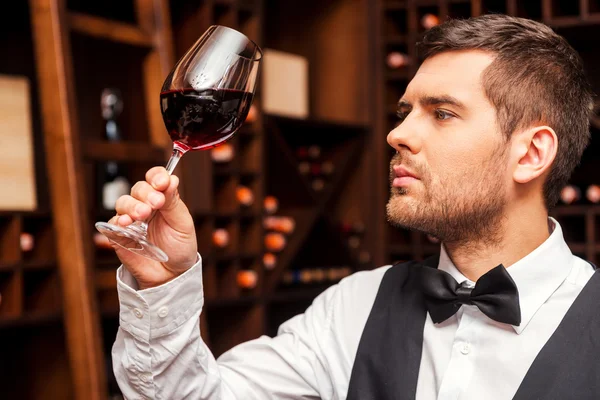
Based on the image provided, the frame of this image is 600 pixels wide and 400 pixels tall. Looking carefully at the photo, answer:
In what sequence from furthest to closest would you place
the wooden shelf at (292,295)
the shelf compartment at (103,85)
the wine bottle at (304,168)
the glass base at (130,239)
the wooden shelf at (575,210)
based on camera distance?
the wine bottle at (304,168) → the wooden shelf at (575,210) → the wooden shelf at (292,295) → the shelf compartment at (103,85) → the glass base at (130,239)

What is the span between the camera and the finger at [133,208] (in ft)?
3.17

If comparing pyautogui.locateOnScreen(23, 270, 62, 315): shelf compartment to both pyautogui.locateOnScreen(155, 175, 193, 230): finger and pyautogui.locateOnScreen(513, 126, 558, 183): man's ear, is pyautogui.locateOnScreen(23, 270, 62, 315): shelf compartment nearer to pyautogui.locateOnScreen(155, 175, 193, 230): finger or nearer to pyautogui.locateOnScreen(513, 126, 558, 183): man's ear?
pyautogui.locateOnScreen(155, 175, 193, 230): finger

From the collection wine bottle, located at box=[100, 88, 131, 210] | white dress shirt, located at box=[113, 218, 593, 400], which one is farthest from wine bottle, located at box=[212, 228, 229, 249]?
white dress shirt, located at box=[113, 218, 593, 400]

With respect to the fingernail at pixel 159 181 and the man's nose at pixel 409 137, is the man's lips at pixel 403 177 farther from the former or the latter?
the fingernail at pixel 159 181

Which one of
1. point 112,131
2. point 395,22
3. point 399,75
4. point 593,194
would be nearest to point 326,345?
point 112,131

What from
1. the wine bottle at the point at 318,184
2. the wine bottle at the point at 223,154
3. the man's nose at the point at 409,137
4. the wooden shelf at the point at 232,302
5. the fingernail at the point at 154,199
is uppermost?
the man's nose at the point at 409,137

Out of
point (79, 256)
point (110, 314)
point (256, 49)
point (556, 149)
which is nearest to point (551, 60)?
point (556, 149)

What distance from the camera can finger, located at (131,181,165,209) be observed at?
981mm

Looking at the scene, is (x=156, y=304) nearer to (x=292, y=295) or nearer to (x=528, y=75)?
(x=528, y=75)

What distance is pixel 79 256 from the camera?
197 centimetres

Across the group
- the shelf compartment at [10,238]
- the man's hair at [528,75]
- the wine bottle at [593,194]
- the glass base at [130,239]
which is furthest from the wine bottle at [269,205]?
the glass base at [130,239]

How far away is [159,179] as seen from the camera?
994 mm

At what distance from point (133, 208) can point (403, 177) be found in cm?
58

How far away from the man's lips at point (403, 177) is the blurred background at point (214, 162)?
99 cm
